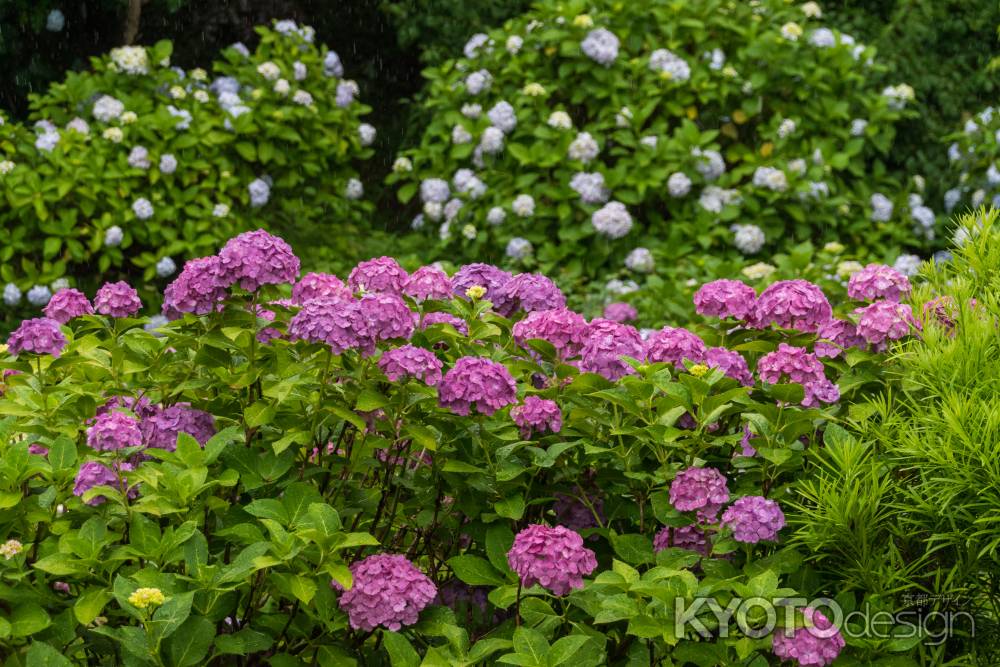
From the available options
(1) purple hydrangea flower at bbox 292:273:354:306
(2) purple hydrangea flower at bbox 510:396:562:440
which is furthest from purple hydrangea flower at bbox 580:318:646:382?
(1) purple hydrangea flower at bbox 292:273:354:306

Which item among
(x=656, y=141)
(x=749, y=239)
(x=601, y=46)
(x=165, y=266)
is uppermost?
(x=601, y=46)

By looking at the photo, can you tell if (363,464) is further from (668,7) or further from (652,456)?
(668,7)

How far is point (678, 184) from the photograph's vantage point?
5906mm

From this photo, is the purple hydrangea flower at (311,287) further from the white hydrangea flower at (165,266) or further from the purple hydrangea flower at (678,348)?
the white hydrangea flower at (165,266)

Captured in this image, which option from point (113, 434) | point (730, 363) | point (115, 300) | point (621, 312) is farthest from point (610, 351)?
point (621, 312)

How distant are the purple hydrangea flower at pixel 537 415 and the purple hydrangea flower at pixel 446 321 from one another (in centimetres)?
23

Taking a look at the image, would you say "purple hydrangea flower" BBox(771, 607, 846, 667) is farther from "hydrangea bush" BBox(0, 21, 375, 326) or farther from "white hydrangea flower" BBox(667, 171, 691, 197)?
"hydrangea bush" BBox(0, 21, 375, 326)

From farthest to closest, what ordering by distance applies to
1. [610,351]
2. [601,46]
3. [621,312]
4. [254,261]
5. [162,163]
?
[601,46] → [162,163] → [621,312] → [610,351] → [254,261]

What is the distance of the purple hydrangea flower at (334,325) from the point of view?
2070 millimetres

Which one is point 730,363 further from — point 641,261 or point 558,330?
point 641,261

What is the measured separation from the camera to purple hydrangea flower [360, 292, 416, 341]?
7.00 ft

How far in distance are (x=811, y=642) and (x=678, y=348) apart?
70cm

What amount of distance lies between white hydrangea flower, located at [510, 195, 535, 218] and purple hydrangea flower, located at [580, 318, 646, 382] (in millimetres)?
3543

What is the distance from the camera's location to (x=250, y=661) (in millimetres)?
2234
